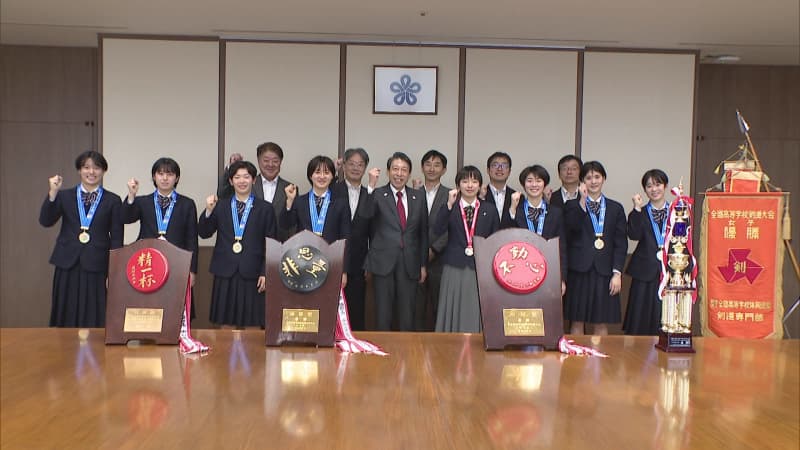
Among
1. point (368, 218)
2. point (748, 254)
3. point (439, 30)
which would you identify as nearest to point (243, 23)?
point (439, 30)

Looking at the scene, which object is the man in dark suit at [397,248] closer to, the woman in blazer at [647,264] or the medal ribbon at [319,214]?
the medal ribbon at [319,214]

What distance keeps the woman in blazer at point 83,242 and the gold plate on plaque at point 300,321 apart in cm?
270

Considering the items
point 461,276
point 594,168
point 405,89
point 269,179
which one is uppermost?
point 405,89

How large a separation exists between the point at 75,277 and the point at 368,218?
195 cm

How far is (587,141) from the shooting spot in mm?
6098

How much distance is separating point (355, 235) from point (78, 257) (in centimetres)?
182

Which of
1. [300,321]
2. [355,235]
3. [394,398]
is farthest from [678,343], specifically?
[355,235]

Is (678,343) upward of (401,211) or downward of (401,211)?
downward

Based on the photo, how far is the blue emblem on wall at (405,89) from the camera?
5.93 metres

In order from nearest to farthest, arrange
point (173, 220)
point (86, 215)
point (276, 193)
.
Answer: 1. point (86, 215)
2. point (173, 220)
3. point (276, 193)

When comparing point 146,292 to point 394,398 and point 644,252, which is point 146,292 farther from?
point 644,252

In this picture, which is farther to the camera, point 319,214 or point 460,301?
point 319,214

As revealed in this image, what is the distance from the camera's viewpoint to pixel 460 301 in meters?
4.16

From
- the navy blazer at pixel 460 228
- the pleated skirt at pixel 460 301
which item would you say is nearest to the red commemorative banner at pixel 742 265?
the navy blazer at pixel 460 228
